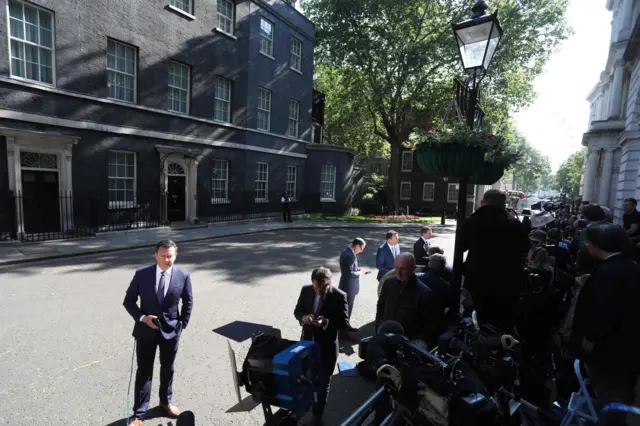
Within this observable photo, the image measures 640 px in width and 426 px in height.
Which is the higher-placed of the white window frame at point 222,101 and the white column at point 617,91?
the white column at point 617,91

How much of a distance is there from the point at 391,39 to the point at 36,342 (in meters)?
25.1

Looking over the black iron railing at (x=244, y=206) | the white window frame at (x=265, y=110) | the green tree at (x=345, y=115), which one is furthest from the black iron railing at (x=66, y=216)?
the green tree at (x=345, y=115)

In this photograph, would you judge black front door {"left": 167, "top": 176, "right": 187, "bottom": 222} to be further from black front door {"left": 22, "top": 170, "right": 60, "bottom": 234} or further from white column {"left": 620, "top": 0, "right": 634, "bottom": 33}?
white column {"left": 620, "top": 0, "right": 634, "bottom": 33}

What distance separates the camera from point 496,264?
3.20 metres

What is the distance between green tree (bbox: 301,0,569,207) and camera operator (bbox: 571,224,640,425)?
2129cm

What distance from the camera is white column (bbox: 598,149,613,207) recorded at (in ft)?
73.2

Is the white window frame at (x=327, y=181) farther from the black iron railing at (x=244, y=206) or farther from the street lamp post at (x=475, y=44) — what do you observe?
the street lamp post at (x=475, y=44)

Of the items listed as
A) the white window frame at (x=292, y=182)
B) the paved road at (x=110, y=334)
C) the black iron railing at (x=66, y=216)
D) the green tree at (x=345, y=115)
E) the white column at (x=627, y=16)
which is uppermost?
the white column at (x=627, y=16)

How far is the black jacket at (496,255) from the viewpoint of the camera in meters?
3.17

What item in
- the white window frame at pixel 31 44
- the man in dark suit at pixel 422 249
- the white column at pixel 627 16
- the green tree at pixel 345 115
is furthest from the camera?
the green tree at pixel 345 115

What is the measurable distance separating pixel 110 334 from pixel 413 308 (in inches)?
175

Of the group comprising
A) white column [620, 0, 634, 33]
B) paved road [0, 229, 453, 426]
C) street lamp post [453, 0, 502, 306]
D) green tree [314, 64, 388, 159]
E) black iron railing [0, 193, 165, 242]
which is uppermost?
white column [620, 0, 634, 33]

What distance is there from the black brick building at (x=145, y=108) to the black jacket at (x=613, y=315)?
14.5m

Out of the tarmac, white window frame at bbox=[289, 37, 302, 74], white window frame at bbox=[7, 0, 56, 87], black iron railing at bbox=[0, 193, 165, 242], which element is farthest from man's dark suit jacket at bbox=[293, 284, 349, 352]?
white window frame at bbox=[289, 37, 302, 74]
